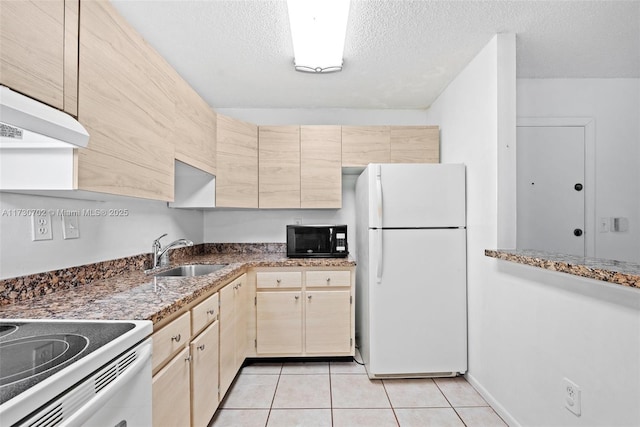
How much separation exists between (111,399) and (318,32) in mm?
1903

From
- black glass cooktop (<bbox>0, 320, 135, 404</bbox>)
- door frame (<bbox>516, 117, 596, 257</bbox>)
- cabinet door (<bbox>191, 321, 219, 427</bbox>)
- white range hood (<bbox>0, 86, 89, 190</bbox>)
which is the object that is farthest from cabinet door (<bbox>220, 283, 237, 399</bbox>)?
door frame (<bbox>516, 117, 596, 257</bbox>)

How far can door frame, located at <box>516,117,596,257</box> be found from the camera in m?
2.57

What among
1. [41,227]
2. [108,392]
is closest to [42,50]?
[41,227]

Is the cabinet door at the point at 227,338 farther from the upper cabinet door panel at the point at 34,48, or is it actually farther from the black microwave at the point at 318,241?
the upper cabinet door panel at the point at 34,48

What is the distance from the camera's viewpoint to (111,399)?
0.88m

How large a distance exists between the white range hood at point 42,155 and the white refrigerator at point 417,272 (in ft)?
5.90

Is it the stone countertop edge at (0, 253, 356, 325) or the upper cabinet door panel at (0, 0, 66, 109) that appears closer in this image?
the upper cabinet door panel at (0, 0, 66, 109)

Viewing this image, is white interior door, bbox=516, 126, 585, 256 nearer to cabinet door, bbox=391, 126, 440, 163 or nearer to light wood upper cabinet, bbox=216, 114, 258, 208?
cabinet door, bbox=391, 126, 440, 163

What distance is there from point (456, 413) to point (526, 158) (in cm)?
202

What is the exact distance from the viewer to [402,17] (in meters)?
1.81

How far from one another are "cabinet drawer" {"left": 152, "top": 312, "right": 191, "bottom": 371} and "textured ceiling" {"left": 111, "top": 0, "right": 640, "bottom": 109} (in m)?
1.65

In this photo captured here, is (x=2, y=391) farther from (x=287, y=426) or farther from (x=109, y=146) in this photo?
(x=287, y=426)

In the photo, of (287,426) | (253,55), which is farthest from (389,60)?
(287,426)

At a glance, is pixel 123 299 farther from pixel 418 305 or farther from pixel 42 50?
pixel 418 305
